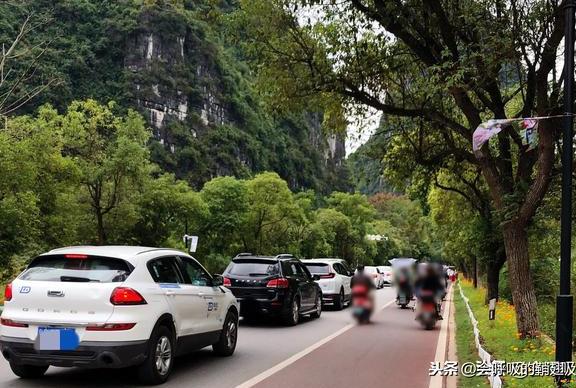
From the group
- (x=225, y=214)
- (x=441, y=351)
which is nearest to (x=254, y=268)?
(x=441, y=351)

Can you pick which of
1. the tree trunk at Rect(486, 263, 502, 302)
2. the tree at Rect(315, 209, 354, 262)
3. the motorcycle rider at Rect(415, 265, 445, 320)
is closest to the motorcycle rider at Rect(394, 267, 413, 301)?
the motorcycle rider at Rect(415, 265, 445, 320)

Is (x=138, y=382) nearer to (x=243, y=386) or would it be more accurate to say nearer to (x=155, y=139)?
(x=243, y=386)

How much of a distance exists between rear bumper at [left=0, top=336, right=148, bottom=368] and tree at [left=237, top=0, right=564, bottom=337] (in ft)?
20.5

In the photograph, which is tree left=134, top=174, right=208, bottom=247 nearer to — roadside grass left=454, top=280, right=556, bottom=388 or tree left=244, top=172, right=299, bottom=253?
tree left=244, top=172, right=299, bottom=253

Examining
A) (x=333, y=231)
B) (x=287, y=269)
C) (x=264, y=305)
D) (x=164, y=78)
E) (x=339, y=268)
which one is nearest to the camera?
(x=264, y=305)

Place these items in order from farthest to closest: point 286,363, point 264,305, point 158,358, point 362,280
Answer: point 264,305
point 286,363
point 158,358
point 362,280

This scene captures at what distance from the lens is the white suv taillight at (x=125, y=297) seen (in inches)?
285

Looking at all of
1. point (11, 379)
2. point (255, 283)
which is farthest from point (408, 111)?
point (11, 379)

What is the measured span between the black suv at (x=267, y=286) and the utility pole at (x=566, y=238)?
26.1ft

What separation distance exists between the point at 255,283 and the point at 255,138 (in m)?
120

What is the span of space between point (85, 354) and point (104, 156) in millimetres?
30151

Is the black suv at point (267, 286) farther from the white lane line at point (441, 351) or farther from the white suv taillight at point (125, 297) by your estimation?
the white suv taillight at point (125, 297)

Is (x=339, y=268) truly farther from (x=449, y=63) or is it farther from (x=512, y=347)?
(x=449, y=63)

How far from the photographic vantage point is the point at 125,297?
24.0ft
